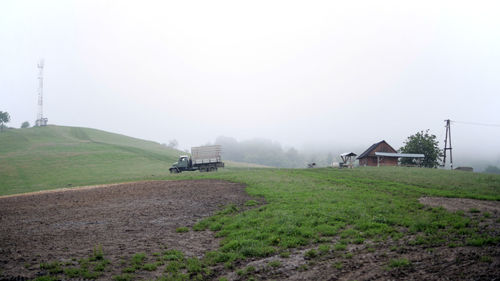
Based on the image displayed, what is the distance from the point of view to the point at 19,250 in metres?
10.0

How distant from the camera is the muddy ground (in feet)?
22.9

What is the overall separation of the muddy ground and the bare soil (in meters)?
0.03

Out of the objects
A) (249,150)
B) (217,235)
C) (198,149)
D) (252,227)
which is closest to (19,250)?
(217,235)

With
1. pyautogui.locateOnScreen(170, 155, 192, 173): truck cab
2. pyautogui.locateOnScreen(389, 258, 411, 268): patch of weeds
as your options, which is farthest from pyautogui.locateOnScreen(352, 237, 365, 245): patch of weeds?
pyautogui.locateOnScreen(170, 155, 192, 173): truck cab

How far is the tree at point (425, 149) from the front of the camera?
68.1 m

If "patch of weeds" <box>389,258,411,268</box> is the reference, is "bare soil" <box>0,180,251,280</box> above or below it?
below

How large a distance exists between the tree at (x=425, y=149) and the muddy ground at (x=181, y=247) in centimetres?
6002

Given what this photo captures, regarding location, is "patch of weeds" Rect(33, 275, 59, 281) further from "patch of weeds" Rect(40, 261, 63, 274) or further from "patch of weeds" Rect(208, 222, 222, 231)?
"patch of weeds" Rect(208, 222, 222, 231)

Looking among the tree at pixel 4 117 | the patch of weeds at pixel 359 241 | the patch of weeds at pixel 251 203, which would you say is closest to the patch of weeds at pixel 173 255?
the patch of weeds at pixel 359 241

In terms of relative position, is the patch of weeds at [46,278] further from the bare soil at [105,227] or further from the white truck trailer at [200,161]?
the white truck trailer at [200,161]

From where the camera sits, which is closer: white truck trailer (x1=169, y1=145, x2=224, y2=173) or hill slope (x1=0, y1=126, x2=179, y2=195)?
hill slope (x1=0, y1=126, x2=179, y2=195)

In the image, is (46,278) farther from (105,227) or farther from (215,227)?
(215,227)

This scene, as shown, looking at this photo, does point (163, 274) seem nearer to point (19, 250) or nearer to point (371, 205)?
point (19, 250)

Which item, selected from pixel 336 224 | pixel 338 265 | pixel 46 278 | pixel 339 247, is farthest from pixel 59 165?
pixel 338 265
